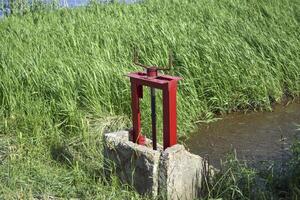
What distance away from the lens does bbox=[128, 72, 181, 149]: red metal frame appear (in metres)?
2.93

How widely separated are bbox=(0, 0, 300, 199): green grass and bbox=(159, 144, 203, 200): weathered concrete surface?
24 cm

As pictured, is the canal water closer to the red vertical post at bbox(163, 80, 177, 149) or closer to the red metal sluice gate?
the red metal sluice gate

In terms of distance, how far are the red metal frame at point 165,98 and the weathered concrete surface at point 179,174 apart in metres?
0.09

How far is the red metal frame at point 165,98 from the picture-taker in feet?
9.61

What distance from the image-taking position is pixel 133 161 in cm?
311

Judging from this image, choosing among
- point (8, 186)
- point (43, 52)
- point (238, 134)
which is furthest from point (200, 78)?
point (8, 186)

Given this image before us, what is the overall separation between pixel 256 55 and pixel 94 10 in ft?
9.01

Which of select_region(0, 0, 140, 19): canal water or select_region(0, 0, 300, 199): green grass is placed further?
select_region(0, 0, 140, 19): canal water

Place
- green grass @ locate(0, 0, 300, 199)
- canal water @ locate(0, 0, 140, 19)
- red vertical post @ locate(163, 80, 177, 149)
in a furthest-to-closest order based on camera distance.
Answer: canal water @ locate(0, 0, 140, 19) < green grass @ locate(0, 0, 300, 199) < red vertical post @ locate(163, 80, 177, 149)

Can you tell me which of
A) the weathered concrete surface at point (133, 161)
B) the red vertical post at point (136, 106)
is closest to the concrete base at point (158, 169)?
the weathered concrete surface at point (133, 161)

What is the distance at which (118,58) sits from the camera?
5.19m

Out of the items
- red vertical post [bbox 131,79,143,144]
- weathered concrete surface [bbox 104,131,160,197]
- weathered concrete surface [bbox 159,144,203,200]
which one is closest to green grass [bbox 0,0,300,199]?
weathered concrete surface [bbox 104,131,160,197]

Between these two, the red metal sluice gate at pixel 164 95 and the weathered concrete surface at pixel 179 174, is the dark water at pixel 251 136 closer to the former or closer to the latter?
the weathered concrete surface at pixel 179 174

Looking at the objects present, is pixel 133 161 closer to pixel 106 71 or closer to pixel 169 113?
pixel 169 113
